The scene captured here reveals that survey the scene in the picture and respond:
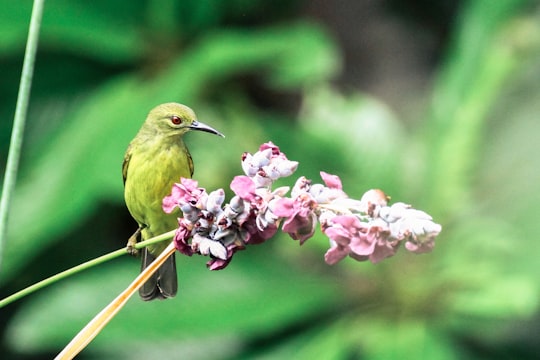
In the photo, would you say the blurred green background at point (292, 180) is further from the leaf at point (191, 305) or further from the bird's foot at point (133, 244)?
the bird's foot at point (133, 244)

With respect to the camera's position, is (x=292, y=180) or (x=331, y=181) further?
(x=292, y=180)

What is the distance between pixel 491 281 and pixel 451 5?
3.38 feet

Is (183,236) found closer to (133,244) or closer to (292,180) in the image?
(133,244)

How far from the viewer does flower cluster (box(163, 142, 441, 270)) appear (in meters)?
0.25

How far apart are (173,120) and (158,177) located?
0.08ft

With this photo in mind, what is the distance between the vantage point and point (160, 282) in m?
0.33

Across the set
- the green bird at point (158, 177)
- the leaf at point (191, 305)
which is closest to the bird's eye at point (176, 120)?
the green bird at point (158, 177)

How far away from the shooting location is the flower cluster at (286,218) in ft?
0.83

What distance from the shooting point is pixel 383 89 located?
2566 mm

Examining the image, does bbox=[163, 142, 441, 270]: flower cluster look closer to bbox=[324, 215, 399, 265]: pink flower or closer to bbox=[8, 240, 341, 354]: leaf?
bbox=[324, 215, 399, 265]: pink flower

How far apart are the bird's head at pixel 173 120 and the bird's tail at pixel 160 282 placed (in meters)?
0.05

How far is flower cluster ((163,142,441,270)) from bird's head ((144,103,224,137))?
0.04m

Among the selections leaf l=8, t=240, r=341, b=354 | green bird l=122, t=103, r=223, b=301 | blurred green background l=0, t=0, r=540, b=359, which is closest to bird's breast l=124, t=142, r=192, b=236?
green bird l=122, t=103, r=223, b=301

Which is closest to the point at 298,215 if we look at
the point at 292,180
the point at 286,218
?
the point at 286,218
